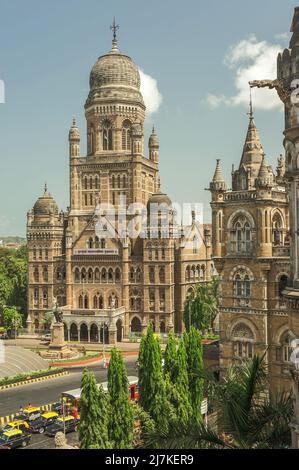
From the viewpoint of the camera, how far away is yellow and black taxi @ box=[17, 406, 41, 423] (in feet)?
136

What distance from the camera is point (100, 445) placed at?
1083 inches

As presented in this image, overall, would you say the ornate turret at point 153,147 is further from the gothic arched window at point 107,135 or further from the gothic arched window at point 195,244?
the gothic arched window at point 195,244

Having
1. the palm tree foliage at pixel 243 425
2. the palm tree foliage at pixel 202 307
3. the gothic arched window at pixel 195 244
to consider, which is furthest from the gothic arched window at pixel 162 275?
the palm tree foliage at pixel 243 425

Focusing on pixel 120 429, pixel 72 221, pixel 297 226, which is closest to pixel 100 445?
pixel 120 429

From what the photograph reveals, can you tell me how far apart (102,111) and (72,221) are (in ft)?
59.7

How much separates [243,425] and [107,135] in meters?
78.9

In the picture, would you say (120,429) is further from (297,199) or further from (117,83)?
(117,83)

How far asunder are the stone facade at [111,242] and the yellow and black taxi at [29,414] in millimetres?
32967

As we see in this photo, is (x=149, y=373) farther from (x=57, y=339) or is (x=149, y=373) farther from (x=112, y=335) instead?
(x=112, y=335)

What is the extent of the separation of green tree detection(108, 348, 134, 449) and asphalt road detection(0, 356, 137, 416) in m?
18.4

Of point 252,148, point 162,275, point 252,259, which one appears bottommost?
point 162,275

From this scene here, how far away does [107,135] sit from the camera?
87.2 m

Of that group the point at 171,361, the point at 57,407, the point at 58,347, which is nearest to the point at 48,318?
the point at 58,347

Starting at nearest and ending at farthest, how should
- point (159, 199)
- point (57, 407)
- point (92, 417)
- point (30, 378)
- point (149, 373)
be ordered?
point (92, 417) < point (149, 373) < point (57, 407) < point (30, 378) < point (159, 199)
